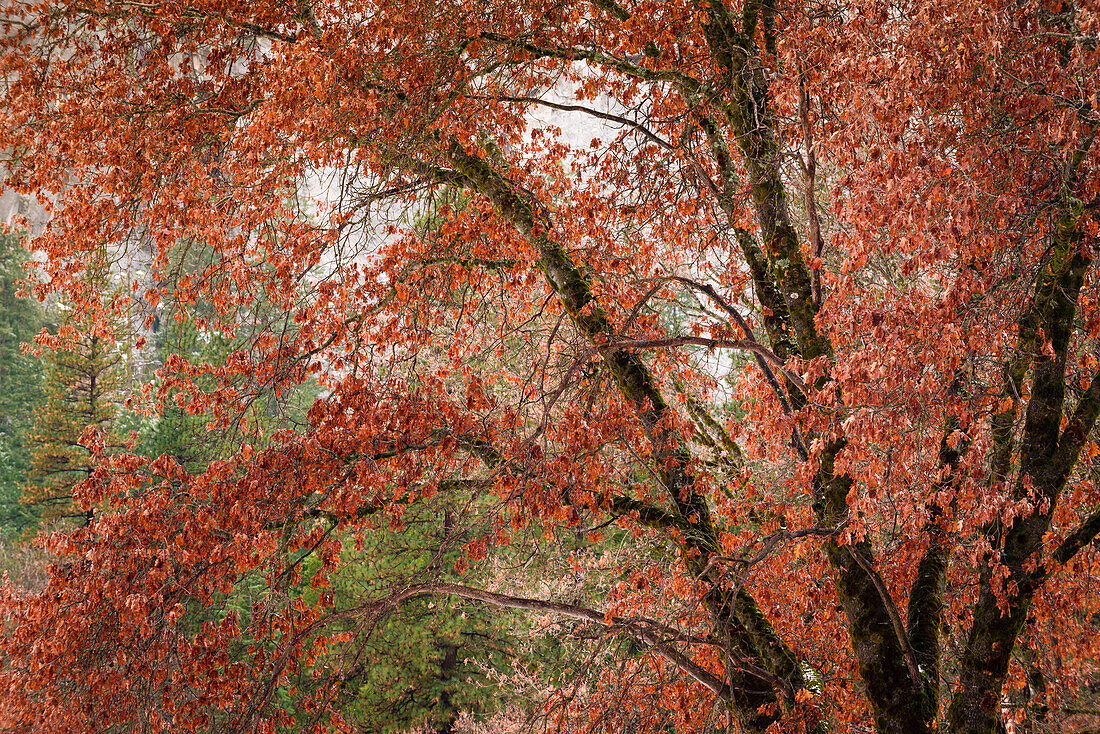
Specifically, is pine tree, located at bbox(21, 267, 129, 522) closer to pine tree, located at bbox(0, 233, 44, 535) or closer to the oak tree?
pine tree, located at bbox(0, 233, 44, 535)

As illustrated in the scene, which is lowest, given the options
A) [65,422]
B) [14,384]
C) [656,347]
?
[656,347]

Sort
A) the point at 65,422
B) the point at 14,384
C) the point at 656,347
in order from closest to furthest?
the point at 656,347 < the point at 65,422 < the point at 14,384

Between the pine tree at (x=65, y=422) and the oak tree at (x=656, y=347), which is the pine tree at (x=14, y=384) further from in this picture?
the oak tree at (x=656, y=347)

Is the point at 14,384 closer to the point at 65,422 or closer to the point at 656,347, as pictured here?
the point at 65,422

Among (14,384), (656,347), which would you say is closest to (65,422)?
(14,384)

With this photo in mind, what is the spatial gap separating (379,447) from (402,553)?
10004mm

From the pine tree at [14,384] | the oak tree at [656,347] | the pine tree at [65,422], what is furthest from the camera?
the pine tree at [14,384]

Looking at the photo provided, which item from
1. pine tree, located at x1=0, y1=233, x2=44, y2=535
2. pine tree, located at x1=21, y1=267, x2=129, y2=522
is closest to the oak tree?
pine tree, located at x1=21, y1=267, x2=129, y2=522

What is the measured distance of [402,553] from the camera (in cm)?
1488

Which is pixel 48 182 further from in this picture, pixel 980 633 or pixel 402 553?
pixel 402 553

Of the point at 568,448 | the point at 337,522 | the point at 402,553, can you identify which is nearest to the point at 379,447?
the point at 337,522

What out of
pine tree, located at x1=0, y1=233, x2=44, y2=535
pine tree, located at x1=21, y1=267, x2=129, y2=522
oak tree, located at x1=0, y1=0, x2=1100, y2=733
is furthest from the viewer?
pine tree, located at x1=0, y1=233, x2=44, y2=535

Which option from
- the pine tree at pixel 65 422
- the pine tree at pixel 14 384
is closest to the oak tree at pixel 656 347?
the pine tree at pixel 65 422

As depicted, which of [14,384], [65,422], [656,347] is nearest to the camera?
[656,347]
